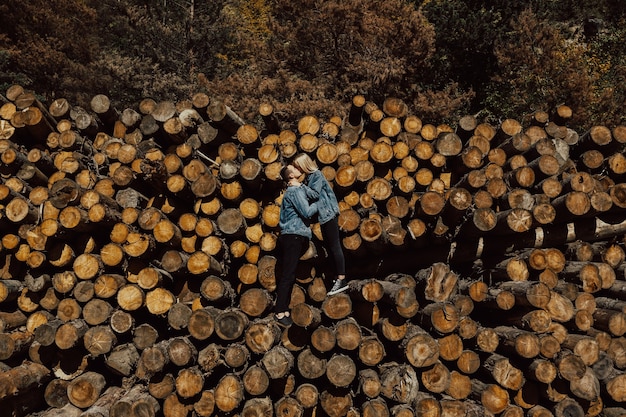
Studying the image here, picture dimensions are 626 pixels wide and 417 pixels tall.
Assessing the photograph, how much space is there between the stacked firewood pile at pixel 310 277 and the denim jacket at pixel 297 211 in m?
0.40

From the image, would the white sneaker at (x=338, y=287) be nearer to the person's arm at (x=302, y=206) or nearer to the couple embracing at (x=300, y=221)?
the couple embracing at (x=300, y=221)

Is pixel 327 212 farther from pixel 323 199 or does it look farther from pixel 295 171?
pixel 295 171

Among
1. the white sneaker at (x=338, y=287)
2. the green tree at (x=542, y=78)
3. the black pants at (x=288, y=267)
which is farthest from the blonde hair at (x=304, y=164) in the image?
the green tree at (x=542, y=78)

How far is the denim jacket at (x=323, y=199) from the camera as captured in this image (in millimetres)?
4242

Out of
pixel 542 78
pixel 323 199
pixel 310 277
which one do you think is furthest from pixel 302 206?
pixel 542 78

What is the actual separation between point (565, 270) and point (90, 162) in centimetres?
595

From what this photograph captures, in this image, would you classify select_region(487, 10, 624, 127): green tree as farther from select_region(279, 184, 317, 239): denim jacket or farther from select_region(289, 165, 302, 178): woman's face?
select_region(279, 184, 317, 239): denim jacket

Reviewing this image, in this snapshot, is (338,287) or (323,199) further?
(338,287)

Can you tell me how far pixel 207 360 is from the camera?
391cm

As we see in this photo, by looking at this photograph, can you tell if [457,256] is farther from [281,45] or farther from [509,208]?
[281,45]

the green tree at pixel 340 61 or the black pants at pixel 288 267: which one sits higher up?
the black pants at pixel 288 267

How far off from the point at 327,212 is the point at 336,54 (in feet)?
37.5

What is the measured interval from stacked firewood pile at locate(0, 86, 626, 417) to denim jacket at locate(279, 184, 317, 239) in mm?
400

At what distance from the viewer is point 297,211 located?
420cm
